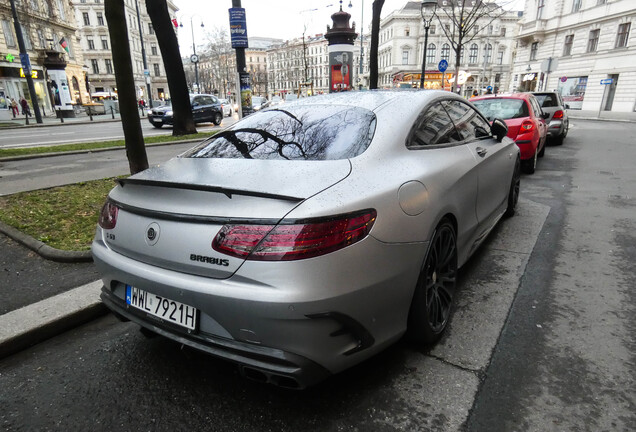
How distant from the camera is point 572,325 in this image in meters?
2.70

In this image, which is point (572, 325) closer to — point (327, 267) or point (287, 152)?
point (327, 267)

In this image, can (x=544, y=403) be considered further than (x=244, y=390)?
No

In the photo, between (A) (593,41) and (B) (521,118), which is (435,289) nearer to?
(B) (521,118)

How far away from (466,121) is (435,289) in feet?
5.87

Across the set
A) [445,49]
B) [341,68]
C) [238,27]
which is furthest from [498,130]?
[445,49]

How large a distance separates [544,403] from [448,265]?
921 millimetres

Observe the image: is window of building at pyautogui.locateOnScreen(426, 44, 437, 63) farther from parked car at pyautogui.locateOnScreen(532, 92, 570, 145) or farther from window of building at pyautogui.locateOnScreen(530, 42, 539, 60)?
parked car at pyautogui.locateOnScreen(532, 92, 570, 145)

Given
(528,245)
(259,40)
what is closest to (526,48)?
(528,245)

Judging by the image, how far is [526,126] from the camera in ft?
23.8

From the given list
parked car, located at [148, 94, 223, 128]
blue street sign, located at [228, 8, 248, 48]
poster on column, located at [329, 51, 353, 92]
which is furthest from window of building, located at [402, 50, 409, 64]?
blue street sign, located at [228, 8, 248, 48]

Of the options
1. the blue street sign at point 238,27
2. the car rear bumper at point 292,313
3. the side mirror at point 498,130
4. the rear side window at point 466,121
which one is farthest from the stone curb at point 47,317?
the blue street sign at point 238,27

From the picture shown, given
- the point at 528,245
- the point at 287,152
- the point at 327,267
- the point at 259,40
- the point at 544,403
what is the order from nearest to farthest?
1. the point at 327,267
2. the point at 544,403
3. the point at 287,152
4. the point at 528,245
5. the point at 259,40

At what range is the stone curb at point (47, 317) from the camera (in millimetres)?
2559

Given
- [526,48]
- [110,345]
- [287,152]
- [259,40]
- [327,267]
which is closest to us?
[327,267]
